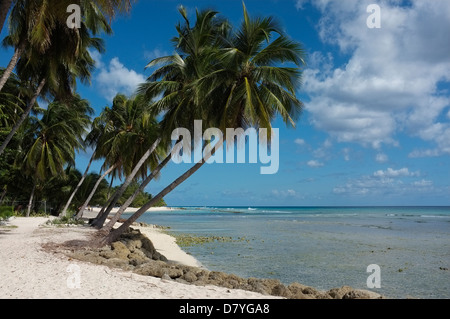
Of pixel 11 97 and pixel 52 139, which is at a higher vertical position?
pixel 11 97

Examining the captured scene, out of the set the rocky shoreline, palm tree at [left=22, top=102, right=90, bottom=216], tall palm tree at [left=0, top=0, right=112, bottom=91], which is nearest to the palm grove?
tall palm tree at [left=0, top=0, right=112, bottom=91]

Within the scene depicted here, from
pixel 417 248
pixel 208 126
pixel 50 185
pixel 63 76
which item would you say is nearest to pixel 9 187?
pixel 50 185

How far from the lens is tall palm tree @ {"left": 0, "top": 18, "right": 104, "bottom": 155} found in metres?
13.4

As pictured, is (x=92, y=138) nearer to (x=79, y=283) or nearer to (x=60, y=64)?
(x=60, y=64)

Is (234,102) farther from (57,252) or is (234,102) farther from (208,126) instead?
(57,252)

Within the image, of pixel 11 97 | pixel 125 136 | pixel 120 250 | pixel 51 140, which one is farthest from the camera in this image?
pixel 51 140

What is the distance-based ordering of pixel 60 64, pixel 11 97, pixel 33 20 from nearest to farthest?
1. pixel 33 20
2. pixel 60 64
3. pixel 11 97

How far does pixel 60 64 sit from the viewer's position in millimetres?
15469

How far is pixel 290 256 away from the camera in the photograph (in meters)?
15.4

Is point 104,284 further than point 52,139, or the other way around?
point 52,139

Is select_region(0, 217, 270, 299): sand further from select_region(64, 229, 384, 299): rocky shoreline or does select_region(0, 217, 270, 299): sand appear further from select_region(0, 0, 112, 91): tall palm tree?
select_region(0, 0, 112, 91): tall palm tree

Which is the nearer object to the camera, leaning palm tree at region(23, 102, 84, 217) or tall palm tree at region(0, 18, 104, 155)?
tall palm tree at region(0, 18, 104, 155)


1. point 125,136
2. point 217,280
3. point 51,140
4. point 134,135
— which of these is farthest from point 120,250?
point 51,140

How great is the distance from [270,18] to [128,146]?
1266cm
